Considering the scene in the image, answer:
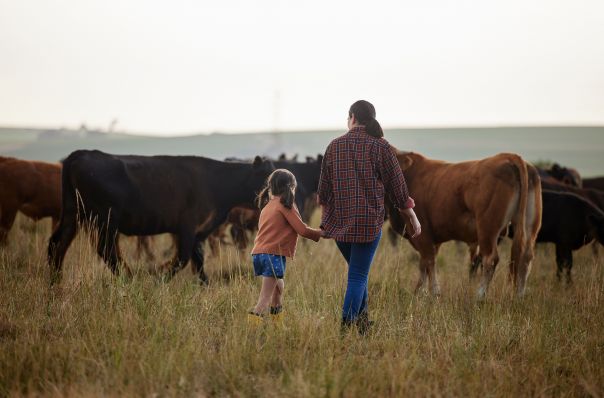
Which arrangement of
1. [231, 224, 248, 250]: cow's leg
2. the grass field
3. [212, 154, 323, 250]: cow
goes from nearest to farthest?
the grass field, [212, 154, 323, 250]: cow, [231, 224, 248, 250]: cow's leg

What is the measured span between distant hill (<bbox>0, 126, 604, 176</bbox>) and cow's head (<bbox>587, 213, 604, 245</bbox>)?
55.8 metres

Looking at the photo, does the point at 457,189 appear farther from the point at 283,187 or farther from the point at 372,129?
the point at 283,187

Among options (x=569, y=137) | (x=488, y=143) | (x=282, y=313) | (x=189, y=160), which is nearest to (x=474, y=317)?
(x=282, y=313)

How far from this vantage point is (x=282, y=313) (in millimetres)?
5781

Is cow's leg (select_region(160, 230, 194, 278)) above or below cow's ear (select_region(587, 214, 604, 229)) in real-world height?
below

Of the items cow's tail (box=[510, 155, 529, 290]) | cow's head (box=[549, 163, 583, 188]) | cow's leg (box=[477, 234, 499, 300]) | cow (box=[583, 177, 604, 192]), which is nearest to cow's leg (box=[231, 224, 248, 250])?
cow's leg (box=[477, 234, 499, 300])

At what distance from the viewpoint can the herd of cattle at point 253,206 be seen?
8.02 m

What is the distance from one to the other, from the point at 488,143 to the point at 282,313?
95006 mm

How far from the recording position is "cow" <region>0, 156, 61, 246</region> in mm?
11648

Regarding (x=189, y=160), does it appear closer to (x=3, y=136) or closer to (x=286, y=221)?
(x=286, y=221)

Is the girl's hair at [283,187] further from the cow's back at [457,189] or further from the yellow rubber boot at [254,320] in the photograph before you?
the cow's back at [457,189]

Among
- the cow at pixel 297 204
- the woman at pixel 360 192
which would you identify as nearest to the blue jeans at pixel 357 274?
the woman at pixel 360 192

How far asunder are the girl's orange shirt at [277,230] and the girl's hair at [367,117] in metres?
1.01

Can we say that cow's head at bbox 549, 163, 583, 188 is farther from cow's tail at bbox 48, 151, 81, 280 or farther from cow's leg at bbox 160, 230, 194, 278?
cow's tail at bbox 48, 151, 81, 280
